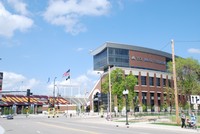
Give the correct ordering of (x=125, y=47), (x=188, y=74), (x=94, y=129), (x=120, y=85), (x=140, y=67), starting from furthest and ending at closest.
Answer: (x=140, y=67)
(x=125, y=47)
(x=188, y=74)
(x=120, y=85)
(x=94, y=129)

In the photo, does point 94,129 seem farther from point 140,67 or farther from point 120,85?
point 140,67

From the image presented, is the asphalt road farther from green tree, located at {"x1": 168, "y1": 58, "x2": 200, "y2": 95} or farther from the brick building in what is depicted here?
the brick building

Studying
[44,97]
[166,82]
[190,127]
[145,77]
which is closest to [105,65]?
[145,77]

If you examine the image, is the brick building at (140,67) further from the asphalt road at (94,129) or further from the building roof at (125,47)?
the asphalt road at (94,129)

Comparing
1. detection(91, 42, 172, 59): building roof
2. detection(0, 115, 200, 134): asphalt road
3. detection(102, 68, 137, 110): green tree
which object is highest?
detection(91, 42, 172, 59): building roof

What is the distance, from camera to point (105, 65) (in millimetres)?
104375

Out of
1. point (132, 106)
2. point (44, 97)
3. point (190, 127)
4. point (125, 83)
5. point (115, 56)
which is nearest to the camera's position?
point (190, 127)

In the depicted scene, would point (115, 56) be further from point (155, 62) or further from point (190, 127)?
point (190, 127)

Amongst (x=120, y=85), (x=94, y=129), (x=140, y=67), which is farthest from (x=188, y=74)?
(x=94, y=129)

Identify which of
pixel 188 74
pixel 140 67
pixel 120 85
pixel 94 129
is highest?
pixel 140 67

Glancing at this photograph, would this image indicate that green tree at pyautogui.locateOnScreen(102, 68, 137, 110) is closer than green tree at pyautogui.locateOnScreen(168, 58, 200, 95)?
Yes

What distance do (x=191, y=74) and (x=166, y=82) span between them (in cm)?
4584

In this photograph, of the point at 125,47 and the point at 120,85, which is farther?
the point at 125,47

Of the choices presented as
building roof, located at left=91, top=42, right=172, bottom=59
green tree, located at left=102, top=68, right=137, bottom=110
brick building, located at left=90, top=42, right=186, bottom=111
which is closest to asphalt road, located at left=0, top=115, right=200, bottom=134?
green tree, located at left=102, top=68, right=137, bottom=110
